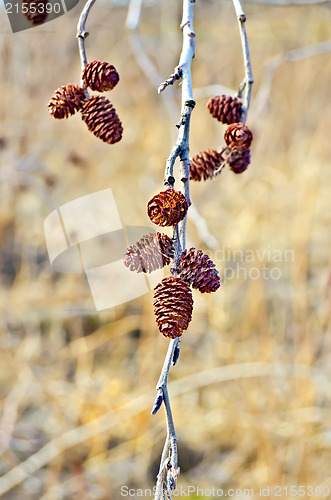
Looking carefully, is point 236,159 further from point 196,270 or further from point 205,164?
point 196,270

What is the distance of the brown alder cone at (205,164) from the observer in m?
0.78

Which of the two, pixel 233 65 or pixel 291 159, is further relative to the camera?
pixel 233 65

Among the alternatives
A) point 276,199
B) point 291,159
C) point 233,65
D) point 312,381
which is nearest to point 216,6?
point 233,65

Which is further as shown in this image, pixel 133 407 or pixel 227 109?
pixel 133 407

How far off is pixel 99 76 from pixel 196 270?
12.7 inches

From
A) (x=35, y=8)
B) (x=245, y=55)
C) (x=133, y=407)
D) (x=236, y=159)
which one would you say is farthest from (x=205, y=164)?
(x=133, y=407)

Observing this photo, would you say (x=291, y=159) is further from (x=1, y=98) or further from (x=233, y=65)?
(x=1, y=98)

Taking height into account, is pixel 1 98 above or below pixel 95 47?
below

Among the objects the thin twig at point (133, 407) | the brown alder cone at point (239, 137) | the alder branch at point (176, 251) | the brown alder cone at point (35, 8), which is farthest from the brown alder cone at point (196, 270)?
the thin twig at point (133, 407)

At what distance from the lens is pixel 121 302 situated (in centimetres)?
252

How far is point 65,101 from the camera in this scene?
698mm

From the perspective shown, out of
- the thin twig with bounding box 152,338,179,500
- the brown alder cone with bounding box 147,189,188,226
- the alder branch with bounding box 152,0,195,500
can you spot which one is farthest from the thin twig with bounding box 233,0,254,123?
the thin twig with bounding box 152,338,179,500

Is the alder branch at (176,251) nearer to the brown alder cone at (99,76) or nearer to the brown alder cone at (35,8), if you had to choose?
the brown alder cone at (99,76)

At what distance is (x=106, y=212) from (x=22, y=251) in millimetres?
506
